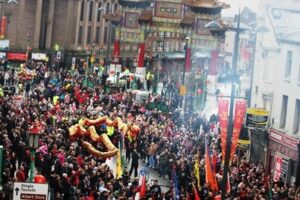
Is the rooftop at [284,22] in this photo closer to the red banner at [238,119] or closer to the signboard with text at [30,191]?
the red banner at [238,119]

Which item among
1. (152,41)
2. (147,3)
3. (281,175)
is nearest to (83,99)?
(281,175)

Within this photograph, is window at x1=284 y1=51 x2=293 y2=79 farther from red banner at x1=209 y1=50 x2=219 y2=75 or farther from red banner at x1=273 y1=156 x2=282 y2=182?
red banner at x1=209 y1=50 x2=219 y2=75

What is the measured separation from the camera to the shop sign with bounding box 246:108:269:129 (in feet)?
152

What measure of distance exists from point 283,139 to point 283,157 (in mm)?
835

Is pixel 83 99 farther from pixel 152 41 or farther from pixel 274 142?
pixel 152 41

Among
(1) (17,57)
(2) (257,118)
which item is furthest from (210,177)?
(1) (17,57)

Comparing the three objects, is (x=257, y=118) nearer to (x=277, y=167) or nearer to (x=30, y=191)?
(x=277, y=167)

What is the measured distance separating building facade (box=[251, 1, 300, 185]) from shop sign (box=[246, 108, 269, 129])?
763mm

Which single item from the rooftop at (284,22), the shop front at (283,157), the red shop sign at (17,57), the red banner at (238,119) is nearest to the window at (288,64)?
the rooftop at (284,22)

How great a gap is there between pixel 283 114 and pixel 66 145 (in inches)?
524

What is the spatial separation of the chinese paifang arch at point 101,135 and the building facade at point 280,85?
6749 millimetres

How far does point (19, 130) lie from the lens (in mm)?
38531

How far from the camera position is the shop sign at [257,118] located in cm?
4641

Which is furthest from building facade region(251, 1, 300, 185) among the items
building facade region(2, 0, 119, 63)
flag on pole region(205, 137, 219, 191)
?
building facade region(2, 0, 119, 63)
